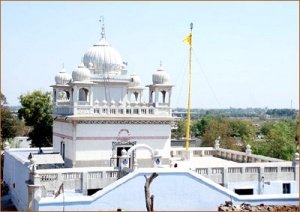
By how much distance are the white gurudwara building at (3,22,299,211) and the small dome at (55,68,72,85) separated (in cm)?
5

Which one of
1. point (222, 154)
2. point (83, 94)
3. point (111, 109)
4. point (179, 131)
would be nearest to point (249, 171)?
point (111, 109)

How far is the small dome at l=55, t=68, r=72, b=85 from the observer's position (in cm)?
2834

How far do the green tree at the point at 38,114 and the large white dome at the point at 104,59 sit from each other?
476 inches

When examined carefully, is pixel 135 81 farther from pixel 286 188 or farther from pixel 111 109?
pixel 286 188

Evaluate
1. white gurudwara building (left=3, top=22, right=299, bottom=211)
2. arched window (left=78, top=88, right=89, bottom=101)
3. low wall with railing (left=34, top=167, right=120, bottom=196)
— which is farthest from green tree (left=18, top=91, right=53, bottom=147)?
low wall with railing (left=34, top=167, right=120, bottom=196)

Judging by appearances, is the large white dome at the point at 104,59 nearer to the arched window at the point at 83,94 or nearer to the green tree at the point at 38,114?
the arched window at the point at 83,94

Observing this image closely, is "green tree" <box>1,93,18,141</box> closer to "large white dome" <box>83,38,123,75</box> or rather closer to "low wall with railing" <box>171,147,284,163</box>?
"large white dome" <box>83,38,123,75</box>

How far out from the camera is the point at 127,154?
2261cm

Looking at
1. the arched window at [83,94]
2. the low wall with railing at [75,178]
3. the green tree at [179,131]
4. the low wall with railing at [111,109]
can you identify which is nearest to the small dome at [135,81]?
the low wall with railing at [111,109]

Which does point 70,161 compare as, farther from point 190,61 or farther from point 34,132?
point 34,132

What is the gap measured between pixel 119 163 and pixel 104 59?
19.4 ft

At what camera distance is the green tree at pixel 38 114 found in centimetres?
3850

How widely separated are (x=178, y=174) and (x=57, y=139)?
9398 mm

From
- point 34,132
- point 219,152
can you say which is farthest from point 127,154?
point 34,132
